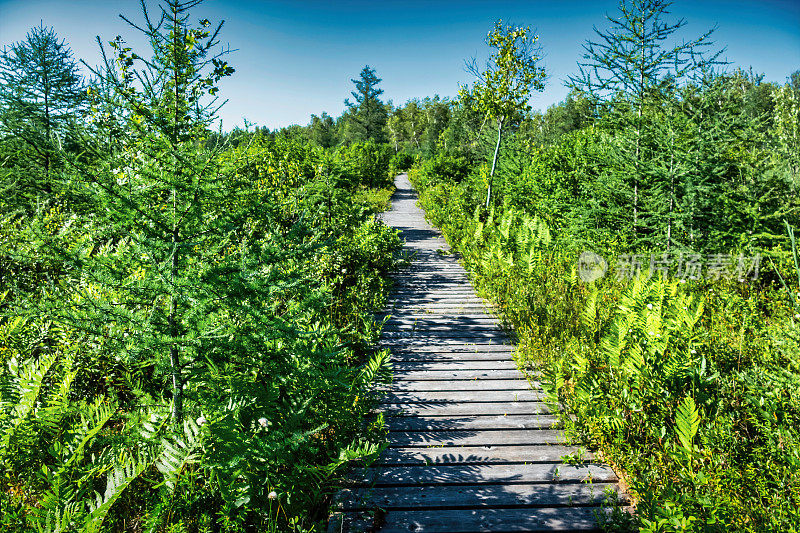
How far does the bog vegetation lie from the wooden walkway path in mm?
234

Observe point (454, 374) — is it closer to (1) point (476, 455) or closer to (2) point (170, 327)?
(1) point (476, 455)

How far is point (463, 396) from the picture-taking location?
397cm

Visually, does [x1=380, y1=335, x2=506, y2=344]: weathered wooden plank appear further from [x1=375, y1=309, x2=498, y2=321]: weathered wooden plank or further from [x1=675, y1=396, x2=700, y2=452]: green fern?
[x1=675, y1=396, x2=700, y2=452]: green fern

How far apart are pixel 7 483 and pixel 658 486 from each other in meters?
3.97

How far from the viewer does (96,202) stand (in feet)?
6.61

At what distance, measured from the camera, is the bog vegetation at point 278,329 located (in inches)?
79.1

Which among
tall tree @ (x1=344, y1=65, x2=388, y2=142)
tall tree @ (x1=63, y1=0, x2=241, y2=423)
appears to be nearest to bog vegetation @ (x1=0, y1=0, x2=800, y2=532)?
tall tree @ (x1=63, y1=0, x2=241, y2=423)

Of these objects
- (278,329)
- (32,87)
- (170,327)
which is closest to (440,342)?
(278,329)

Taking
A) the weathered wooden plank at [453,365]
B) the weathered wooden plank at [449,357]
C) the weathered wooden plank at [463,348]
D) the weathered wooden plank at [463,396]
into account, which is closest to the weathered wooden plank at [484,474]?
the weathered wooden plank at [463,396]

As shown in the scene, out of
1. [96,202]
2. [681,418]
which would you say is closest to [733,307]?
[681,418]

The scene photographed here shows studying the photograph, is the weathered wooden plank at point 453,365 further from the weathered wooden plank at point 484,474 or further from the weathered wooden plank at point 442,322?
the weathered wooden plank at point 484,474

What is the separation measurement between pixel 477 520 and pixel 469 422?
107cm

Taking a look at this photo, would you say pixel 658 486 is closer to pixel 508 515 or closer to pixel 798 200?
pixel 508 515

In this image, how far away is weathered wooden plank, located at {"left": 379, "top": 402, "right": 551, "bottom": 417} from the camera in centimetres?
369
